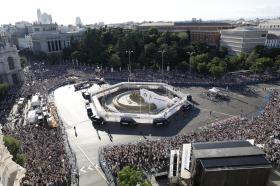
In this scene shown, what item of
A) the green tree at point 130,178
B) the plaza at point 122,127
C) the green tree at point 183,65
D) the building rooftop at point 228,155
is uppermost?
the building rooftop at point 228,155

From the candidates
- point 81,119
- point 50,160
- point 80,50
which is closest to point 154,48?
point 80,50

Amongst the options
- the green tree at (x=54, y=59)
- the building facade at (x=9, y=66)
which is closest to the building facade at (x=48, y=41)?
the green tree at (x=54, y=59)

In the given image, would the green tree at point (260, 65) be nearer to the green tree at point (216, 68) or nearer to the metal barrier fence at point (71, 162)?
the green tree at point (216, 68)

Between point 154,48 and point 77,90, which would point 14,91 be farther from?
point 154,48

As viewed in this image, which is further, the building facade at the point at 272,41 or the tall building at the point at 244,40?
the building facade at the point at 272,41

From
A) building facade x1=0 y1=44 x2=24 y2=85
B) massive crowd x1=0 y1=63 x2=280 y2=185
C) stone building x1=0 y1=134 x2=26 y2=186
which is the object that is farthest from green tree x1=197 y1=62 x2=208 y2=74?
stone building x1=0 y1=134 x2=26 y2=186

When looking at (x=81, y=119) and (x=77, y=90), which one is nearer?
(x=81, y=119)

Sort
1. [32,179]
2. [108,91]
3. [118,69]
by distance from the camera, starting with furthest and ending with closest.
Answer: [118,69] → [108,91] → [32,179]
